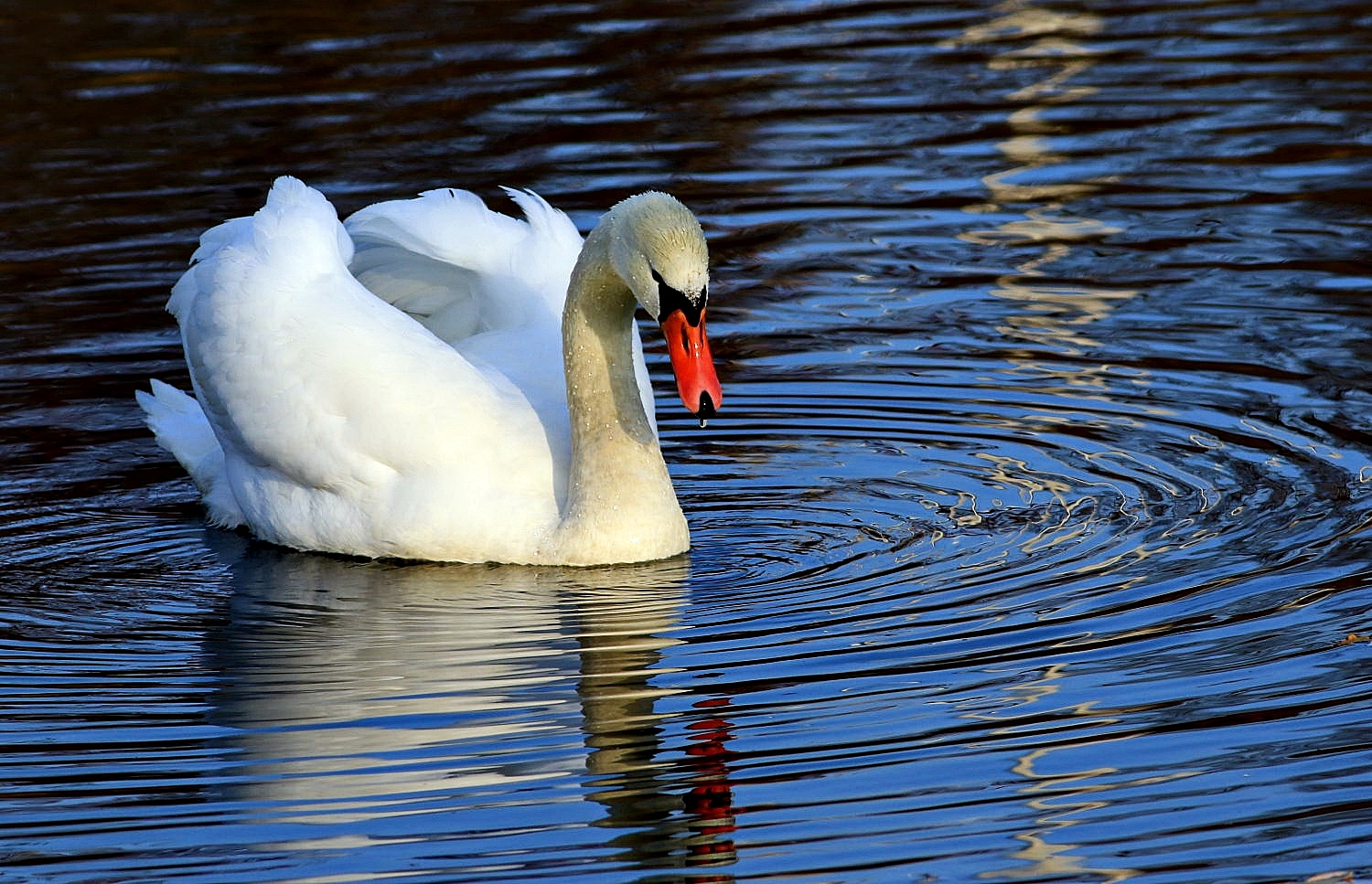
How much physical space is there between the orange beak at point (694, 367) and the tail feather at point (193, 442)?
231cm

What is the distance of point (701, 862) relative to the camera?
5.75 m

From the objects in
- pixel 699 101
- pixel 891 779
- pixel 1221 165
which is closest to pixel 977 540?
pixel 891 779

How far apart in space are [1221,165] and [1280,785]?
841 centimetres

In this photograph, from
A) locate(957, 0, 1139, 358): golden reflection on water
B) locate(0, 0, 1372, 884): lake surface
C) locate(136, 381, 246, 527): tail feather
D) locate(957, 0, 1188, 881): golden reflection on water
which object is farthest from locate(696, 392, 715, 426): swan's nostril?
locate(957, 0, 1139, 358): golden reflection on water

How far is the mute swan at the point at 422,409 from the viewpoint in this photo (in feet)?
27.7

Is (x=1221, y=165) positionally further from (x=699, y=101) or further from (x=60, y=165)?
(x=60, y=165)

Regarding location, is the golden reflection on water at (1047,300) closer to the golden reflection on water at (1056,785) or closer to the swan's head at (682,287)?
the golden reflection on water at (1056,785)

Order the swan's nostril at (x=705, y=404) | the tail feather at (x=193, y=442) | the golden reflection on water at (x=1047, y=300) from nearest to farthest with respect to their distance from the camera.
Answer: the golden reflection on water at (x=1047, y=300)
the swan's nostril at (x=705, y=404)
the tail feather at (x=193, y=442)

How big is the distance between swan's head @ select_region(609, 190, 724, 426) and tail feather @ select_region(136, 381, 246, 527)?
2.29 meters

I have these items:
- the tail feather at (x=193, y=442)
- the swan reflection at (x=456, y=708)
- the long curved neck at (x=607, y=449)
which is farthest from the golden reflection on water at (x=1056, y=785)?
the tail feather at (x=193, y=442)

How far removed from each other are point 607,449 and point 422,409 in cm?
65

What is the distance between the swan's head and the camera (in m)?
7.71

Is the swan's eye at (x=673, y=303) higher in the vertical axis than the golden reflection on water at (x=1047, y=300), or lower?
higher

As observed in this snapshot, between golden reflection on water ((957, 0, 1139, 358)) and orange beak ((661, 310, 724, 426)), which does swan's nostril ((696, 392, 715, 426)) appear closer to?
orange beak ((661, 310, 724, 426))
